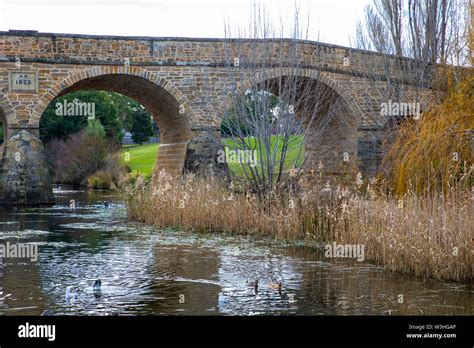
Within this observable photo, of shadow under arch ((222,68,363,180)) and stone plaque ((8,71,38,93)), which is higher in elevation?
stone plaque ((8,71,38,93))

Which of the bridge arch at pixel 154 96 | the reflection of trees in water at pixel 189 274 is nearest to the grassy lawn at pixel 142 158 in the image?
the bridge arch at pixel 154 96

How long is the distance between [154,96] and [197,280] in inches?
645

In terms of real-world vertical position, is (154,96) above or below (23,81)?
below

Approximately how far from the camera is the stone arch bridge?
25.0 m

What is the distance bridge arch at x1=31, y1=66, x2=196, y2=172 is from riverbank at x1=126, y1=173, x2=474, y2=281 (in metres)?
5.50

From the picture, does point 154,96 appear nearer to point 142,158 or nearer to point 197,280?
point 197,280

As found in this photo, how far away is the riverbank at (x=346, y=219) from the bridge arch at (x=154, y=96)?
5501 mm

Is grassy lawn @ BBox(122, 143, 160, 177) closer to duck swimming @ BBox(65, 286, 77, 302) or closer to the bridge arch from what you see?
the bridge arch

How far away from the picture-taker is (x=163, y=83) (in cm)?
2597

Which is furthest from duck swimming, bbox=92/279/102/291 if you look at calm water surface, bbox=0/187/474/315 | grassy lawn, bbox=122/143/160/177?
grassy lawn, bbox=122/143/160/177

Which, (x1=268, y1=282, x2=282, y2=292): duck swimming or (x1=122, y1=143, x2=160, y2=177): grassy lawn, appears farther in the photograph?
(x1=122, y1=143, x2=160, y2=177): grassy lawn

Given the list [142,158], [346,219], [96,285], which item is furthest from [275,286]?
[142,158]

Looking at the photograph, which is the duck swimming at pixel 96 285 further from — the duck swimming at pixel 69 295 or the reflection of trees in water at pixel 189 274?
the reflection of trees in water at pixel 189 274

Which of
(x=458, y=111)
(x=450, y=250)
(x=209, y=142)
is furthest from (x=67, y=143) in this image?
(x=450, y=250)
